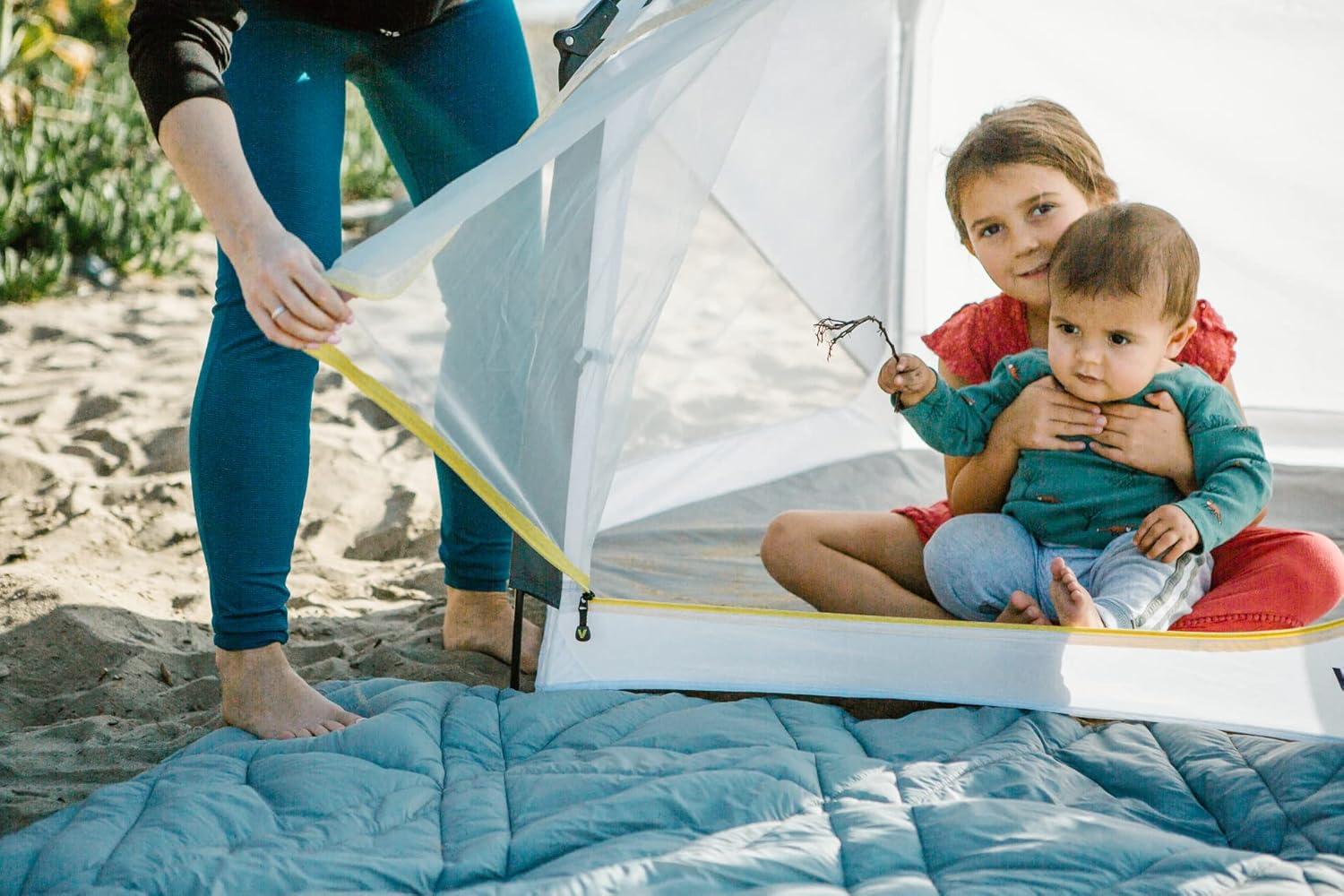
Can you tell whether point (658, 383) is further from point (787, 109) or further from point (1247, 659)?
point (1247, 659)

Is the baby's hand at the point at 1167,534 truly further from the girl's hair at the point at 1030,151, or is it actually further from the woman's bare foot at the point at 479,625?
the woman's bare foot at the point at 479,625

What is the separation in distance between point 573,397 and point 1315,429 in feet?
4.47

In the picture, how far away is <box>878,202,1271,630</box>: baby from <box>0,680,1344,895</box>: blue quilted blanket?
0.57ft

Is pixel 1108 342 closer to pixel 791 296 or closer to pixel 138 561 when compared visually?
pixel 791 296

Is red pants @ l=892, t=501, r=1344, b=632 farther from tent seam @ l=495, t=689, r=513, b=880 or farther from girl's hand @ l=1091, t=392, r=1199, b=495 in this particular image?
tent seam @ l=495, t=689, r=513, b=880

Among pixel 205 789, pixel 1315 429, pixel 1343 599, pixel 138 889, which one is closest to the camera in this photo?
pixel 138 889

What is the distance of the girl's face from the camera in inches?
66.8

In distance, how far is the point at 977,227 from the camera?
1743mm

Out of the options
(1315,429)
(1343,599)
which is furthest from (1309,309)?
(1343,599)

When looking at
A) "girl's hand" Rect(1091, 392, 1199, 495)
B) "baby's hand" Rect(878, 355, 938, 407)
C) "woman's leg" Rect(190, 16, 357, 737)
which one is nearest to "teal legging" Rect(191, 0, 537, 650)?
"woman's leg" Rect(190, 16, 357, 737)

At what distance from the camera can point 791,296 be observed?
85.8 inches

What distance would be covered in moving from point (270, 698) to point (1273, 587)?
1.08 m

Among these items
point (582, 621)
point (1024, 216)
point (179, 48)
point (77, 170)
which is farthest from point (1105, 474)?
point (77, 170)

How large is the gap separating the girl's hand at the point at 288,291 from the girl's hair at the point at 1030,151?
0.86 metres
